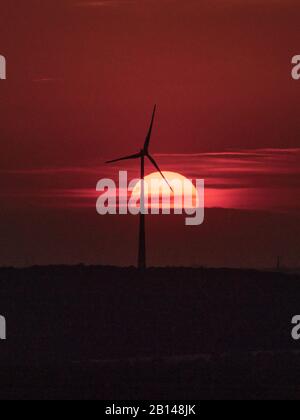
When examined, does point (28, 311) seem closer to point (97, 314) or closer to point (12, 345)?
point (97, 314)

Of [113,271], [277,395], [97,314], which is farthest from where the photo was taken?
[113,271]

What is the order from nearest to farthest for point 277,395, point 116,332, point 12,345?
point 277,395
point 12,345
point 116,332

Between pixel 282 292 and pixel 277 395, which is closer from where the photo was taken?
pixel 277 395
